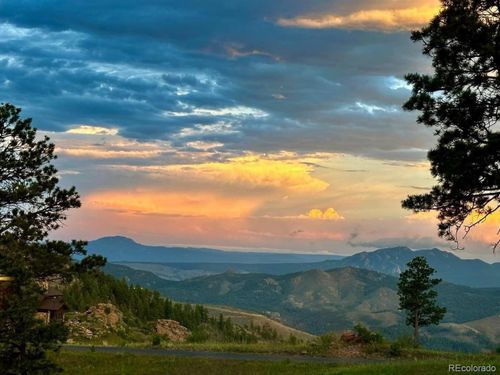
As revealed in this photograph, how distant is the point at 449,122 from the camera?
23375 mm

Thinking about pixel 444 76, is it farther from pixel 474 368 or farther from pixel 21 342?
pixel 21 342

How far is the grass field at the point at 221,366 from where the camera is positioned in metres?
23.5

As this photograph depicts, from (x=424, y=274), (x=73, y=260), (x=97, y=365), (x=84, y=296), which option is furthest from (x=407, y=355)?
(x=84, y=296)

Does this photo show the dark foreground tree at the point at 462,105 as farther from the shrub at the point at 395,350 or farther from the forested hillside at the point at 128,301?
the forested hillside at the point at 128,301

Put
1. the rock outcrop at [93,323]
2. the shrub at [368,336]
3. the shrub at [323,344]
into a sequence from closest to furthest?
the shrub at [323,344]
the shrub at [368,336]
the rock outcrop at [93,323]

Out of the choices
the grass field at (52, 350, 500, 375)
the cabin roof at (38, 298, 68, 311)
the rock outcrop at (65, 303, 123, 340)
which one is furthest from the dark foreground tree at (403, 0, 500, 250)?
the cabin roof at (38, 298, 68, 311)

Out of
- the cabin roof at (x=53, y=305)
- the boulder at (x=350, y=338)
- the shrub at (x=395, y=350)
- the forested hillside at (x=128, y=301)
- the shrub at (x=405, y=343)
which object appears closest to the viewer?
the shrub at (x=395, y=350)

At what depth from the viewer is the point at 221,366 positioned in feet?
90.2

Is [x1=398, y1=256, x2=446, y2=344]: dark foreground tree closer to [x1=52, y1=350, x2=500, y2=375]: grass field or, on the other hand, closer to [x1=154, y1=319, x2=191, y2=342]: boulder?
[x1=154, y1=319, x2=191, y2=342]: boulder

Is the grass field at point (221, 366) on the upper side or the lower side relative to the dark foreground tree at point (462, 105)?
lower

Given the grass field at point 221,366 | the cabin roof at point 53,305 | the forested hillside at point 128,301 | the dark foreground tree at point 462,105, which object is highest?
the dark foreground tree at point 462,105

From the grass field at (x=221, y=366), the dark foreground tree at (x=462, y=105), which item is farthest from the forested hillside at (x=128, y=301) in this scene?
the dark foreground tree at (x=462, y=105)

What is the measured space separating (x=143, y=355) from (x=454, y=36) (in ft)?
75.2

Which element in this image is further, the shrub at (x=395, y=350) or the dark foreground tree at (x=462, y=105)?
the shrub at (x=395, y=350)
